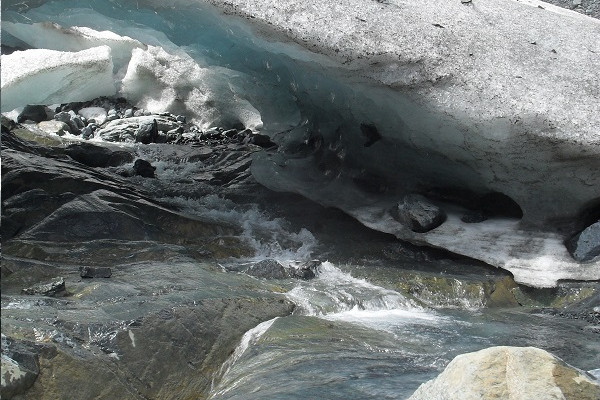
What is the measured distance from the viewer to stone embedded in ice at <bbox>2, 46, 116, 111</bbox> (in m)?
9.48

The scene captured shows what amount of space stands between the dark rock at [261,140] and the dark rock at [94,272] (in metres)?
6.36

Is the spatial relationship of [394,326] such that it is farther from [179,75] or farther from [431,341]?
[179,75]

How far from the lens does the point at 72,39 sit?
15484 mm

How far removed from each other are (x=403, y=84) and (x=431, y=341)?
2.81m

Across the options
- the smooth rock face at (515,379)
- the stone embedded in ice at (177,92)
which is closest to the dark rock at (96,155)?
the stone embedded in ice at (177,92)

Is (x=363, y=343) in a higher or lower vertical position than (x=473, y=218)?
lower

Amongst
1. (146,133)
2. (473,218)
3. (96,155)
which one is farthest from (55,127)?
(473,218)

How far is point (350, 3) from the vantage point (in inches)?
277

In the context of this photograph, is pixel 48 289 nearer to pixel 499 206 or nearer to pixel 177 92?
pixel 499 206

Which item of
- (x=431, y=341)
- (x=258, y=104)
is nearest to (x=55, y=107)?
(x=258, y=104)

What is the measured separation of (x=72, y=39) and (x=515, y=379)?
1468cm

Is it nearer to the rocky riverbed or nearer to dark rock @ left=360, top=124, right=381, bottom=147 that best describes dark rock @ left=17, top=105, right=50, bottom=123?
the rocky riverbed

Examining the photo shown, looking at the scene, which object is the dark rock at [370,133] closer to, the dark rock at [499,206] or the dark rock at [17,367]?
the dark rock at [499,206]

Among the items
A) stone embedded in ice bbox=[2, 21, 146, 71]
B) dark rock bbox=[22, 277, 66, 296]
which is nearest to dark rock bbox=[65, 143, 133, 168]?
stone embedded in ice bbox=[2, 21, 146, 71]
